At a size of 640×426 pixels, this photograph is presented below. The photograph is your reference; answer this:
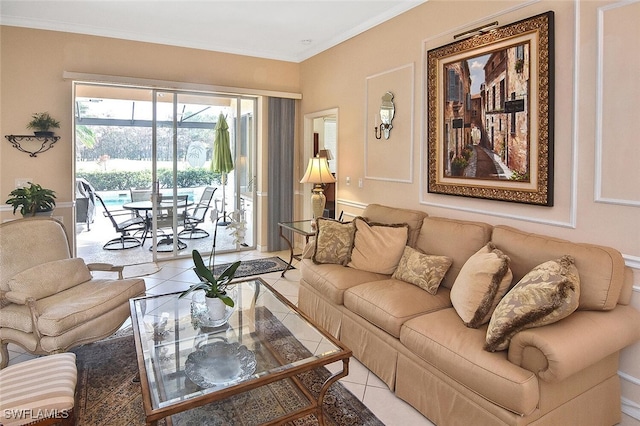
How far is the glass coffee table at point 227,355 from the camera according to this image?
5.91 ft

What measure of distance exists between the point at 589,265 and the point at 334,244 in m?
1.93

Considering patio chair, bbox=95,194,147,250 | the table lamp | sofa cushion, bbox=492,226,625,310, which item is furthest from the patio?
sofa cushion, bbox=492,226,625,310

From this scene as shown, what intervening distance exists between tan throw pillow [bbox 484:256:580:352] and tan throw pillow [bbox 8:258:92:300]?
2.87 m

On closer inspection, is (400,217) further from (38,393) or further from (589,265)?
(38,393)

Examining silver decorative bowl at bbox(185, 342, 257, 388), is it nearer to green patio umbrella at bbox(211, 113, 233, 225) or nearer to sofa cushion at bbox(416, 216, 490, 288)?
sofa cushion at bbox(416, 216, 490, 288)

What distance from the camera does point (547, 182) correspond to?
266 centimetres

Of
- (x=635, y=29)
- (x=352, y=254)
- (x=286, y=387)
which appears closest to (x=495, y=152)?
(x=635, y=29)

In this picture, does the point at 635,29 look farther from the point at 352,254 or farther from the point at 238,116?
the point at 238,116

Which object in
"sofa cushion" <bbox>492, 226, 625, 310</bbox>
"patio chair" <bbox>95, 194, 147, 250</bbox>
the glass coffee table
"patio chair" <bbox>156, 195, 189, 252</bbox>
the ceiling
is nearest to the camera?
the glass coffee table

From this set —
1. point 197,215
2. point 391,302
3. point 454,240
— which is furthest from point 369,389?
point 197,215

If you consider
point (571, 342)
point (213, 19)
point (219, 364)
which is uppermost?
point (213, 19)

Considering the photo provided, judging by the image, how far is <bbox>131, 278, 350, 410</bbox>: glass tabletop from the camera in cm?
190

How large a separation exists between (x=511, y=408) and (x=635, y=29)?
7.10ft

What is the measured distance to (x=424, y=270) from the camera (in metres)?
2.86
